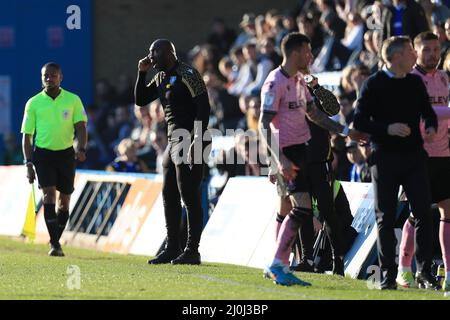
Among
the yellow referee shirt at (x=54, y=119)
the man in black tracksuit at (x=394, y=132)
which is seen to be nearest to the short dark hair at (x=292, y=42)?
the man in black tracksuit at (x=394, y=132)

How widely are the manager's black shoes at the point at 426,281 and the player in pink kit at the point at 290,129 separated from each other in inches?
40.8

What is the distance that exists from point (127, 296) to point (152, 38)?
2131cm

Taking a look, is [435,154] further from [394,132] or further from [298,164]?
[298,164]

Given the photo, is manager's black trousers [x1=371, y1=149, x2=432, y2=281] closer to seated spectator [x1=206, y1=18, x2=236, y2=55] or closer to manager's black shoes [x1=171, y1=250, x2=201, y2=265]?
manager's black shoes [x1=171, y1=250, x2=201, y2=265]

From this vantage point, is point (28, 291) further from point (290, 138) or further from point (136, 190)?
point (136, 190)

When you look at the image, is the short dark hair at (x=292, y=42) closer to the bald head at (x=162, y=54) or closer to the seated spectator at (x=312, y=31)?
the bald head at (x=162, y=54)

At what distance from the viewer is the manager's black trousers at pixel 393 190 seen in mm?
10758

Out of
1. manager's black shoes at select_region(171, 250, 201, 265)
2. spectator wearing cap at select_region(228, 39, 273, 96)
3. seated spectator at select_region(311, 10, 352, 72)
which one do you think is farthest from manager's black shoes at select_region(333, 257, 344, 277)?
spectator wearing cap at select_region(228, 39, 273, 96)

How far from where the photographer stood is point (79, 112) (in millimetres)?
15852

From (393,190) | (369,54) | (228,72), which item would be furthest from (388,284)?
(228,72)

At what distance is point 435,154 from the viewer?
37.8 feet

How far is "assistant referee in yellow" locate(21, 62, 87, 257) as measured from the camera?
15.7 m

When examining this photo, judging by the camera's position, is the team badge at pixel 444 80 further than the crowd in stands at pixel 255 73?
No
